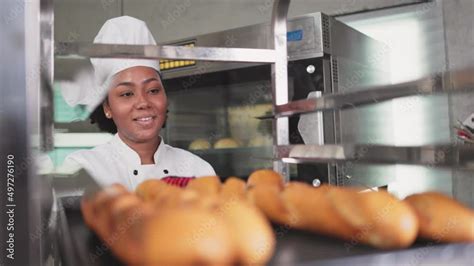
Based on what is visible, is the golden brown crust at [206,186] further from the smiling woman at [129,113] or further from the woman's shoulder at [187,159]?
the woman's shoulder at [187,159]

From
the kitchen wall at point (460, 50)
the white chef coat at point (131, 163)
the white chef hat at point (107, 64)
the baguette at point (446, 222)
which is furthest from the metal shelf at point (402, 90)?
the kitchen wall at point (460, 50)

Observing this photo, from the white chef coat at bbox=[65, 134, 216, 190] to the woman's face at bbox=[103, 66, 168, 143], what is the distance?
127 mm

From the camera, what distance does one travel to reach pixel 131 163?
1.93 meters

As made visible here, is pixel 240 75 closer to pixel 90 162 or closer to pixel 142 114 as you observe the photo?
pixel 142 114

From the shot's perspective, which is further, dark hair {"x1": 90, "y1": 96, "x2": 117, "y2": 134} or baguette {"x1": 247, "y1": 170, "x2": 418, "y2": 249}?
dark hair {"x1": 90, "y1": 96, "x2": 117, "y2": 134}

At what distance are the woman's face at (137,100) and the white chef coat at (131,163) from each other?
127 millimetres

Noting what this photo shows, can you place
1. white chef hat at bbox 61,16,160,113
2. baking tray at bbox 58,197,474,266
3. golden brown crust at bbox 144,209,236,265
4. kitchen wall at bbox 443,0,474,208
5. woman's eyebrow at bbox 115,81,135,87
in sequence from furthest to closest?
1. kitchen wall at bbox 443,0,474,208
2. woman's eyebrow at bbox 115,81,135,87
3. white chef hat at bbox 61,16,160,113
4. baking tray at bbox 58,197,474,266
5. golden brown crust at bbox 144,209,236,265

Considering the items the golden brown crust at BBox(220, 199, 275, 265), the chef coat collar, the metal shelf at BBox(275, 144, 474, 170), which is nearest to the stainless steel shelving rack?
the metal shelf at BBox(275, 144, 474, 170)

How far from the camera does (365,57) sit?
87.7 inches

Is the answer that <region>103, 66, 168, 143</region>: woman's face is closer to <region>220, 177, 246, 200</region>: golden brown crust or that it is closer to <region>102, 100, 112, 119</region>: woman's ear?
<region>102, 100, 112, 119</region>: woman's ear

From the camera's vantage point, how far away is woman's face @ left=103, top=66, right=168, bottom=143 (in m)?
1.79

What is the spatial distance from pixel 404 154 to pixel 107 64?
4.60ft

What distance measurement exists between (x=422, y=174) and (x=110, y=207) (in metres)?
2.42

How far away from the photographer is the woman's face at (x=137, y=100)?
1787 millimetres
